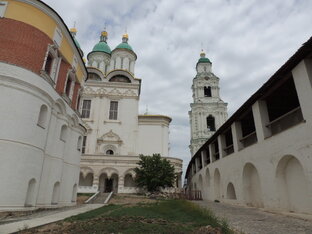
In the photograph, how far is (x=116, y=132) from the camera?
33.7m

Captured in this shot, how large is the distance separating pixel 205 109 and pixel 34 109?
1542 inches

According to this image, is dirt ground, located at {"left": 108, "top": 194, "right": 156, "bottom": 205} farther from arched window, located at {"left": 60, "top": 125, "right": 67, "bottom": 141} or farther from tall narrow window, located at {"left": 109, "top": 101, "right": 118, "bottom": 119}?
tall narrow window, located at {"left": 109, "top": 101, "right": 118, "bottom": 119}

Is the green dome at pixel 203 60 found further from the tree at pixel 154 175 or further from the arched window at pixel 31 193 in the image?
the arched window at pixel 31 193

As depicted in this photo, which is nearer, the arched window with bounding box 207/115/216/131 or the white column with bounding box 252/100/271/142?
the white column with bounding box 252/100/271/142

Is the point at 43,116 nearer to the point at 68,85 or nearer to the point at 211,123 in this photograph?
the point at 68,85

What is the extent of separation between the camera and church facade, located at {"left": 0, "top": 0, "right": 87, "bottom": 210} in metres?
10.6

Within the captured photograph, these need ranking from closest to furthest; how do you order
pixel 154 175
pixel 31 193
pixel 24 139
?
pixel 24 139 < pixel 31 193 < pixel 154 175

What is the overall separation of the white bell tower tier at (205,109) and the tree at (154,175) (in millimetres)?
21500

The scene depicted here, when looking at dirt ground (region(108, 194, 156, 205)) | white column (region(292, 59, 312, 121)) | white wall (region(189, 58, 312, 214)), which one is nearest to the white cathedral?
dirt ground (region(108, 194, 156, 205))

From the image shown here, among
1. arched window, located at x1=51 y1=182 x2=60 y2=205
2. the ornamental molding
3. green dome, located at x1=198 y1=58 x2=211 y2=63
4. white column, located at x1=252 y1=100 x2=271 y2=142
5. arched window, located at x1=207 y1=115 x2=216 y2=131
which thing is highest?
green dome, located at x1=198 y1=58 x2=211 y2=63

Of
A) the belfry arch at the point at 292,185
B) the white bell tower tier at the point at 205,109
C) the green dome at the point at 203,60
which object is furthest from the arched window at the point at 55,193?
the green dome at the point at 203,60

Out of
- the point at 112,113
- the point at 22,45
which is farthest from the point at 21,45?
the point at 112,113

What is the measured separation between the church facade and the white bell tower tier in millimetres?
33011

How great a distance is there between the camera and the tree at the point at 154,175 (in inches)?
944
